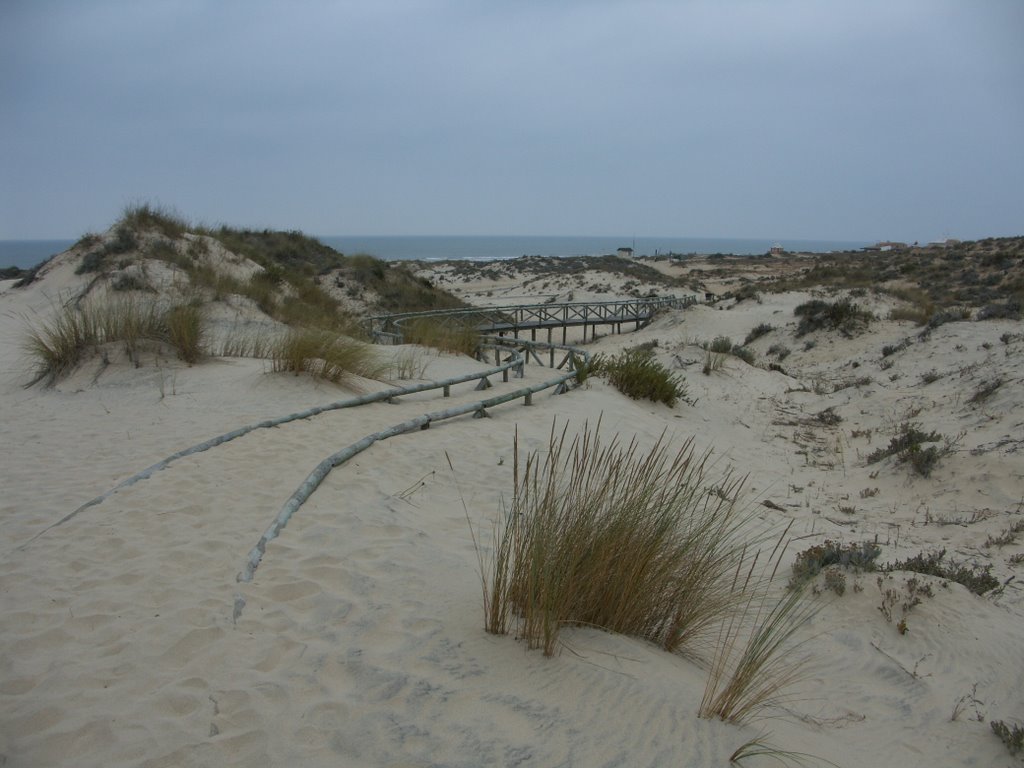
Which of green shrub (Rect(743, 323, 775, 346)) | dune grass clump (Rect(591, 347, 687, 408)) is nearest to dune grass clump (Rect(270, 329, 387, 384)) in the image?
dune grass clump (Rect(591, 347, 687, 408))

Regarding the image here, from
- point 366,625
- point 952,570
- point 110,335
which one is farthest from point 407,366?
point 952,570

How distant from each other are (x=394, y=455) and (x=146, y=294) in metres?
10.5

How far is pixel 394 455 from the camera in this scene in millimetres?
5977

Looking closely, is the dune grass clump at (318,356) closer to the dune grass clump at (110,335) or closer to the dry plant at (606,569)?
the dune grass clump at (110,335)

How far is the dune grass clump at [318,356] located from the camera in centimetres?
845

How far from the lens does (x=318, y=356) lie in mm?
8602

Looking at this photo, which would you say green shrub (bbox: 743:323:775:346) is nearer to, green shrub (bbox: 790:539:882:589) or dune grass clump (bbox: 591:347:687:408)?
dune grass clump (bbox: 591:347:687:408)

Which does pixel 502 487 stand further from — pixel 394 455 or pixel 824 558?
pixel 824 558

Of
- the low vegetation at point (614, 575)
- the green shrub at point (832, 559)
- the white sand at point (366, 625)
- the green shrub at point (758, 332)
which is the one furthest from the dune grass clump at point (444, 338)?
the low vegetation at point (614, 575)

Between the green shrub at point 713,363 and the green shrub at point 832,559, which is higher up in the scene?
the green shrub at point 713,363

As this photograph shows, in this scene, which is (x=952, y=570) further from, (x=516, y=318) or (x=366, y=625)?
(x=516, y=318)

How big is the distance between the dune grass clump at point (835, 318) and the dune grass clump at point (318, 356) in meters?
13.3

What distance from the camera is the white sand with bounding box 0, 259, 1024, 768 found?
2.37 m

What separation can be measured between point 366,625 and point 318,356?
6.04 meters
